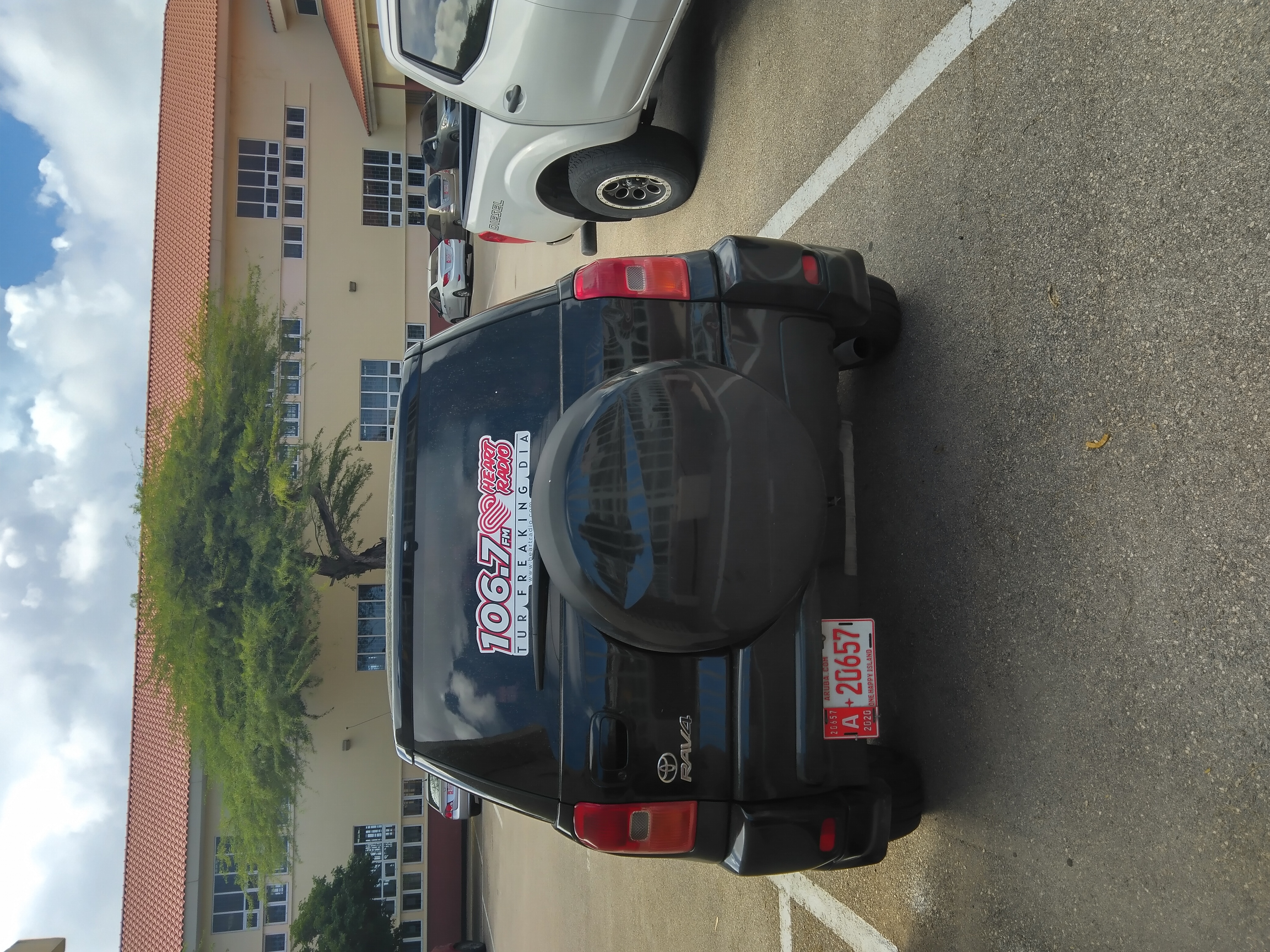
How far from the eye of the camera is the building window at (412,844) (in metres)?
17.0

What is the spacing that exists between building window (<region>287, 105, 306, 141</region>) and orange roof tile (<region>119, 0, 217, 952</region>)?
1.99 metres

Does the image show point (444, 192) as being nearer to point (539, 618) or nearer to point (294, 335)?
point (294, 335)

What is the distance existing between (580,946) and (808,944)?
12.1 ft

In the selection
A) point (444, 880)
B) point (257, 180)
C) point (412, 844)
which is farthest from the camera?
point (257, 180)

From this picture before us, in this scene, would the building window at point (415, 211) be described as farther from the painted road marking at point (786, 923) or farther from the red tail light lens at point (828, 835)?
the red tail light lens at point (828, 835)

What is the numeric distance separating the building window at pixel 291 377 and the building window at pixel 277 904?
31.9 ft

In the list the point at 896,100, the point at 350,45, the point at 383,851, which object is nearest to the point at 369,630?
the point at 383,851

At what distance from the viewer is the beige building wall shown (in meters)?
16.9

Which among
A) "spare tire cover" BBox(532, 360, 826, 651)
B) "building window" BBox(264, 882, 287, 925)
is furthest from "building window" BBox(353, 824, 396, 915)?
"spare tire cover" BBox(532, 360, 826, 651)

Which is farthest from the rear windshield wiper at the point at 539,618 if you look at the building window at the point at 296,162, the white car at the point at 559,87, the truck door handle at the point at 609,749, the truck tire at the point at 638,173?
the building window at the point at 296,162

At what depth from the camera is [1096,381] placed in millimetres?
2574

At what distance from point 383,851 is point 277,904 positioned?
6.96ft

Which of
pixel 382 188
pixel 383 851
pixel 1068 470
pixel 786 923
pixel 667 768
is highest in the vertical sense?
pixel 382 188

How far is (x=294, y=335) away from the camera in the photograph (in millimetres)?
17938
